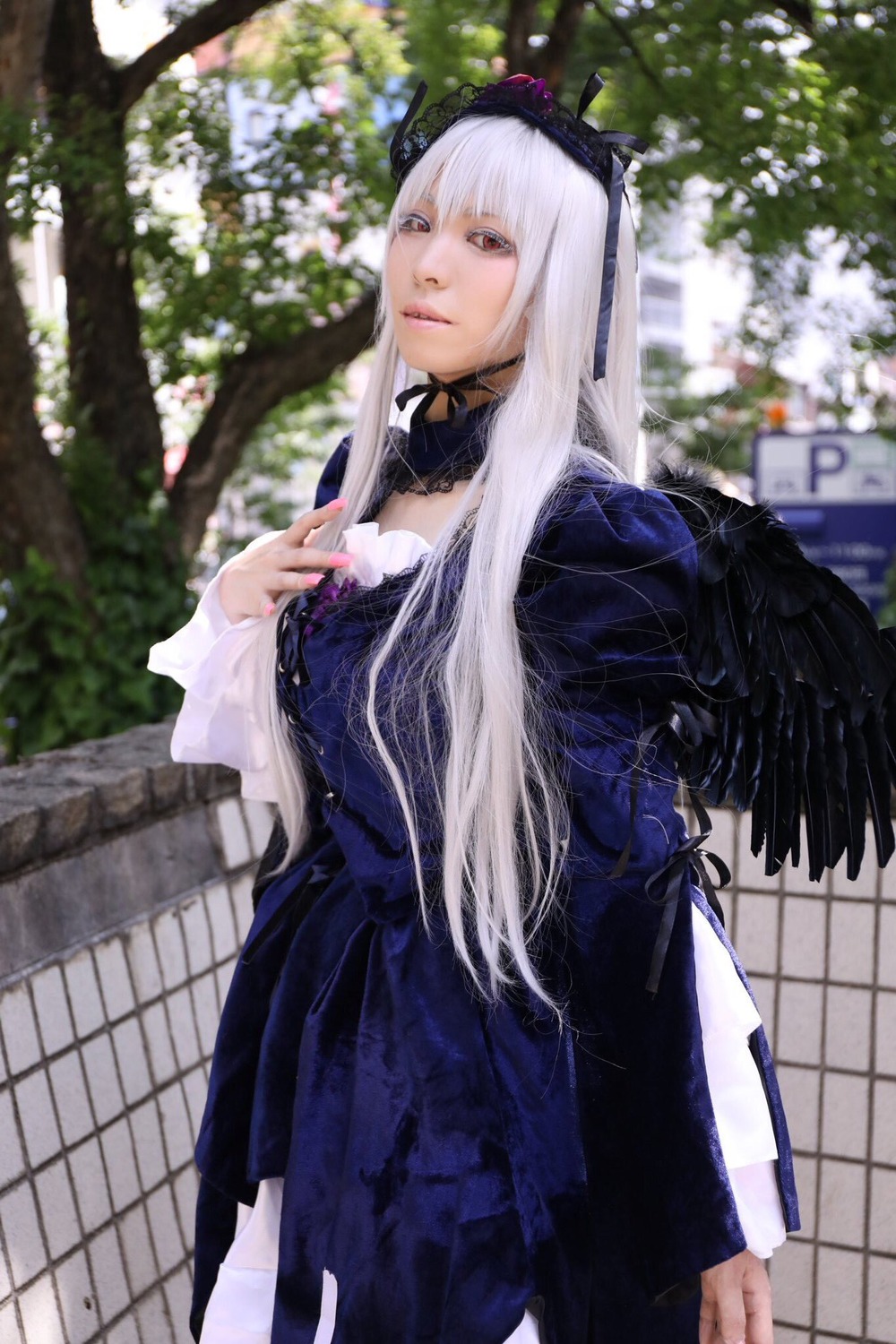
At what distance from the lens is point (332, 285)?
14.7 feet

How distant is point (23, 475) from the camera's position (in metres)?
3.66

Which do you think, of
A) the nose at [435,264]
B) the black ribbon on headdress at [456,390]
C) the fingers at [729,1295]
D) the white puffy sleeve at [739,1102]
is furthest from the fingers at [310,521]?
the fingers at [729,1295]

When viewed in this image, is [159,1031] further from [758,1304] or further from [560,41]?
[560,41]

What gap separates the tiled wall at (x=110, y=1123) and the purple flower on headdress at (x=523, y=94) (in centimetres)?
123

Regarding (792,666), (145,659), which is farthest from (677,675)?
(145,659)

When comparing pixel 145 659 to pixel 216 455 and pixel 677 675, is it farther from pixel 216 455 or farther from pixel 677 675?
pixel 677 675

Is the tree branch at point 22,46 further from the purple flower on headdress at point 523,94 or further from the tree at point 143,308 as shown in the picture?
the purple flower on headdress at point 523,94

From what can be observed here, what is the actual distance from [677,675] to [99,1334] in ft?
4.12

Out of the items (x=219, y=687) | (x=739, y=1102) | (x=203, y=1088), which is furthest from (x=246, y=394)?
(x=739, y=1102)

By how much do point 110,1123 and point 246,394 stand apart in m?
3.04

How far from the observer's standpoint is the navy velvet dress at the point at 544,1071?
4.24 feet

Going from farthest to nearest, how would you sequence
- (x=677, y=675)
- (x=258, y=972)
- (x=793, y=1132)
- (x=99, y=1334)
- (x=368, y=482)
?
(x=793, y=1132), (x=99, y=1334), (x=368, y=482), (x=258, y=972), (x=677, y=675)

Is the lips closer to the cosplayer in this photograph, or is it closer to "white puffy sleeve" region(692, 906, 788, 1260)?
the cosplayer

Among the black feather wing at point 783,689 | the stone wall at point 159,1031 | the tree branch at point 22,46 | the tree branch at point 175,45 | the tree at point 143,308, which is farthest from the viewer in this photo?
the tree branch at point 175,45
